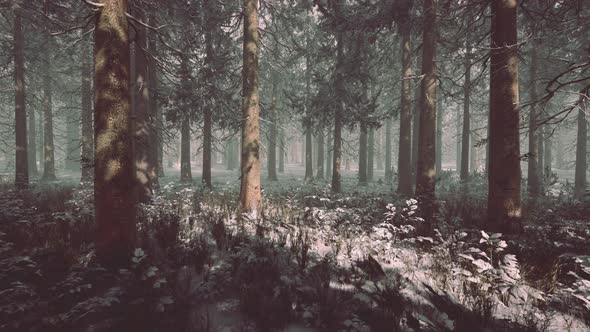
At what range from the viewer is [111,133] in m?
4.03

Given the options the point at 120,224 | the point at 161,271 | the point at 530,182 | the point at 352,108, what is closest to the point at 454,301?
the point at 161,271

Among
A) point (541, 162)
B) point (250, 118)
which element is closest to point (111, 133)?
point (250, 118)

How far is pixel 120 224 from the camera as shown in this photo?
4.13m

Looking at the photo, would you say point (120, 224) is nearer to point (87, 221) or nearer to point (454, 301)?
point (87, 221)

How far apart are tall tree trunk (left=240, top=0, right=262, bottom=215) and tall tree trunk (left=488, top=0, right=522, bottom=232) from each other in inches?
216

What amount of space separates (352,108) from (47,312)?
12435 millimetres

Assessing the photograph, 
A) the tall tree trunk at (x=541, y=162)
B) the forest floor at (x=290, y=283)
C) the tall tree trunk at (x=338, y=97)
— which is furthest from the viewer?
the tall tree trunk at (x=541, y=162)

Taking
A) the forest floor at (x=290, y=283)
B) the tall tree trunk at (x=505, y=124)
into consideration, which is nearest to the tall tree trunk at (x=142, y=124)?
the forest floor at (x=290, y=283)

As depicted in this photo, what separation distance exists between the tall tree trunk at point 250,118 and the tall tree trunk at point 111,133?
407cm

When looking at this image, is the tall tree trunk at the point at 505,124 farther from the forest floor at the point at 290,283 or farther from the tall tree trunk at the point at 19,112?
the tall tree trunk at the point at 19,112

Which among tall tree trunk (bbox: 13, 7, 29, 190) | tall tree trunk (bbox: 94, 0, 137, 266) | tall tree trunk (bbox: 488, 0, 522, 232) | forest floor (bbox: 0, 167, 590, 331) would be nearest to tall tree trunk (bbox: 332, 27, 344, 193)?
forest floor (bbox: 0, 167, 590, 331)

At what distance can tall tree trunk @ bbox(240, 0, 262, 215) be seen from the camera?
8078mm

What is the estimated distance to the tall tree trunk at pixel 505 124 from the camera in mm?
5285

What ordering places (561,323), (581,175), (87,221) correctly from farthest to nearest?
(581,175)
(87,221)
(561,323)
